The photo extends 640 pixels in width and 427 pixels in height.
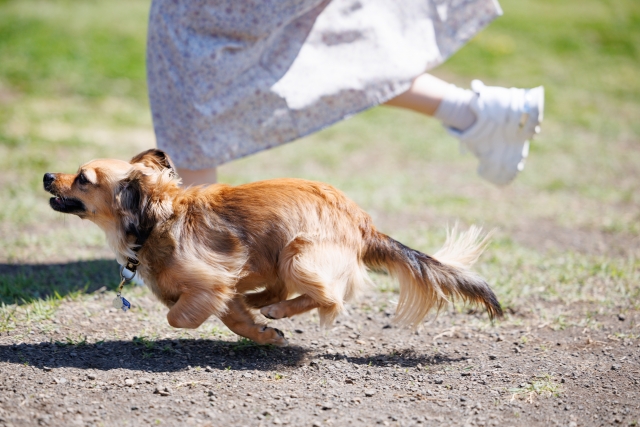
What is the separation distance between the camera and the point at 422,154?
8.57 metres

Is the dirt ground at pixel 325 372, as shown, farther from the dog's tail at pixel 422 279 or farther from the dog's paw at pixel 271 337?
the dog's tail at pixel 422 279

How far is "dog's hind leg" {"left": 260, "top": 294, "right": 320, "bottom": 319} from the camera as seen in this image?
3.28 m

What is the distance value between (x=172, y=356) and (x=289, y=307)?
63 centimetres

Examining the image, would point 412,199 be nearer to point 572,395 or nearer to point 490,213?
point 490,213

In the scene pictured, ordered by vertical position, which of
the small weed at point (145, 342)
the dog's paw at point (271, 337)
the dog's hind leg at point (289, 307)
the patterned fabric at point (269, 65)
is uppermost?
the patterned fabric at point (269, 65)

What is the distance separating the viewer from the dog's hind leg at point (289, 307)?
10.7 feet

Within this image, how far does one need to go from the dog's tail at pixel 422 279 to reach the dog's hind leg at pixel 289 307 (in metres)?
0.37

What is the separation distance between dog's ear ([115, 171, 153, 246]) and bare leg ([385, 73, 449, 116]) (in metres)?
1.96

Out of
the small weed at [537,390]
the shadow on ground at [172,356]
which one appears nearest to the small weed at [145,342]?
the shadow on ground at [172,356]

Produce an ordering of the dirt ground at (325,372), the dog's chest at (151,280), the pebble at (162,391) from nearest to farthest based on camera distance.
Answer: the dirt ground at (325,372) → the pebble at (162,391) → the dog's chest at (151,280)

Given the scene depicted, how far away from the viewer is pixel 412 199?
6648 mm

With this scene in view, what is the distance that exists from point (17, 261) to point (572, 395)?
3706mm

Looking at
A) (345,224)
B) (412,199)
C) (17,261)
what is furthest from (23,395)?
(412,199)

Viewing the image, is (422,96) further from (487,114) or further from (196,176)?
(196,176)
